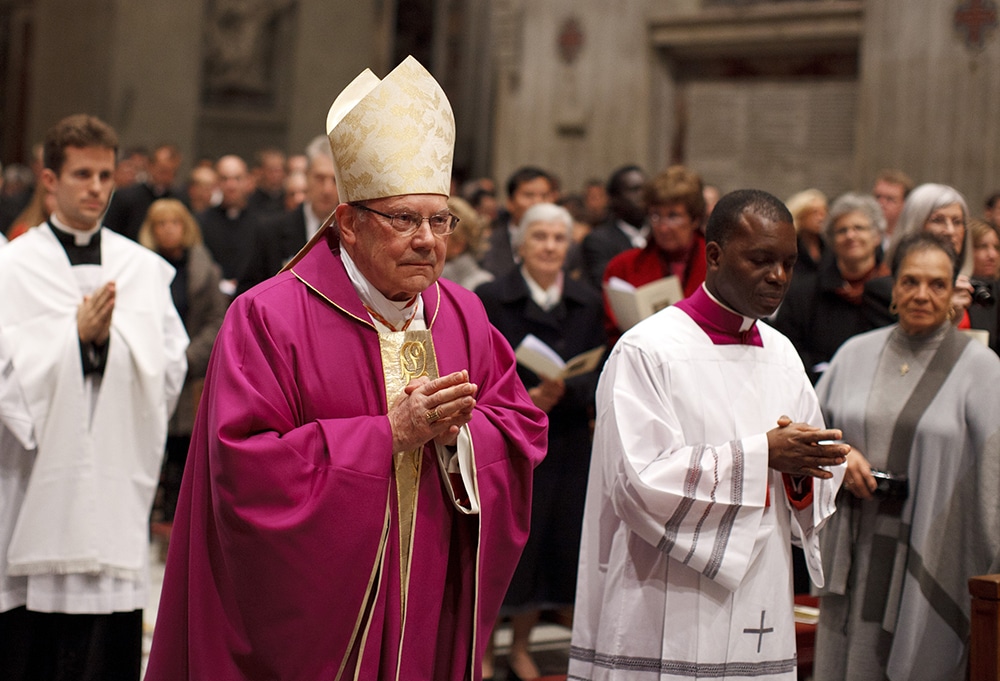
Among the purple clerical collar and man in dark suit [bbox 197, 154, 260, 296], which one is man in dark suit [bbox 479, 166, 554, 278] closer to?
man in dark suit [bbox 197, 154, 260, 296]

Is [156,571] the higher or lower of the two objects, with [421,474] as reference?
lower

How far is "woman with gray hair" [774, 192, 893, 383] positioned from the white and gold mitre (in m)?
2.64

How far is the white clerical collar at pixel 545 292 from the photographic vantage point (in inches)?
208

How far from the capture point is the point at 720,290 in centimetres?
332

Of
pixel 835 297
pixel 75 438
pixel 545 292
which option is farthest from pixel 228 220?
pixel 75 438

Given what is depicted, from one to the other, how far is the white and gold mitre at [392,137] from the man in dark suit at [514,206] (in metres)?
3.97

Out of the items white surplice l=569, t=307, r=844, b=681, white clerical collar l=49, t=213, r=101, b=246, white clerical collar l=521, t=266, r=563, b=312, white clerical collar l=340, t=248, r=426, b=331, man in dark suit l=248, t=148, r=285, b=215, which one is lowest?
white surplice l=569, t=307, r=844, b=681

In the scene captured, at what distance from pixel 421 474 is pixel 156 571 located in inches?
176

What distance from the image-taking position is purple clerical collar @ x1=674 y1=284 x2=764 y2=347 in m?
3.33

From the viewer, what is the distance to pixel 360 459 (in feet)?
8.62

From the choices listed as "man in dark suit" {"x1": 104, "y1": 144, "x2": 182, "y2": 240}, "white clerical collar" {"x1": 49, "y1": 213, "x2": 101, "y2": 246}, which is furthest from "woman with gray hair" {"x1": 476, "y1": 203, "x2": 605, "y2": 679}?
"man in dark suit" {"x1": 104, "y1": 144, "x2": 182, "y2": 240}

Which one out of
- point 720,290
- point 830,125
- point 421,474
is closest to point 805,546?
point 720,290

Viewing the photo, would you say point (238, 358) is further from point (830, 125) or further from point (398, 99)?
point (830, 125)

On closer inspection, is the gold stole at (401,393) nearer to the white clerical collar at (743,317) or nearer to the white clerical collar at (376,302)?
the white clerical collar at (376,302)
